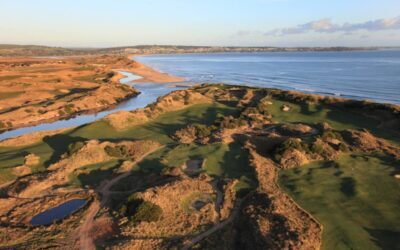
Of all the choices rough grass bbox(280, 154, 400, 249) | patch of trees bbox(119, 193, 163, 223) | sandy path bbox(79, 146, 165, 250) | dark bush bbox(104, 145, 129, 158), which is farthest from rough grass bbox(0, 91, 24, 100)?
rough grass bbox(280, 154, 400, 249)

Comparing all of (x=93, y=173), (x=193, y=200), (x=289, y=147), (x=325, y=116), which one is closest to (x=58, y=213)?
(x=93, y=173)

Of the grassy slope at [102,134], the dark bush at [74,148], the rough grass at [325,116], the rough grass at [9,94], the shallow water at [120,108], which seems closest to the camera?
the dark bush at [74,148]

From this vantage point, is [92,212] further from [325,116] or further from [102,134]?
[325,116]

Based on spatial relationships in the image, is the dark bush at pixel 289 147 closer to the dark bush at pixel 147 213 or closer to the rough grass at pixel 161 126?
the rough grass at pixel 161 126

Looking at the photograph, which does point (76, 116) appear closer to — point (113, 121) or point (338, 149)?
point (113, 121)

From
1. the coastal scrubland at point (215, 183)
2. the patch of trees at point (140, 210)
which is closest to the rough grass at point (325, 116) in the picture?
the coastal scrubland at point (215, 183)
